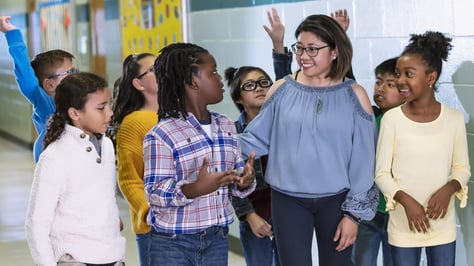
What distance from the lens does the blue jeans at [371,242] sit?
355 cm

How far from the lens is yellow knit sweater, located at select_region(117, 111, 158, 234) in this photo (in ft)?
10.7

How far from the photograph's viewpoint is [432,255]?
126 inches

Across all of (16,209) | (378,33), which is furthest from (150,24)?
(378,33)

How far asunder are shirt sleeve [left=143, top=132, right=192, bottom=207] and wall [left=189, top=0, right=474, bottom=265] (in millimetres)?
1436

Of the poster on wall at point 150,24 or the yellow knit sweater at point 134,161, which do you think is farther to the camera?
the poster on wall at point 150,24

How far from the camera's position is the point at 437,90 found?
12.2ft

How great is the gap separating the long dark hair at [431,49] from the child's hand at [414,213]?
0.48m

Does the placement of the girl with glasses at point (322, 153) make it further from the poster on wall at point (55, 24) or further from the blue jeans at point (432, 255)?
the poster on wall at point (55, 24)

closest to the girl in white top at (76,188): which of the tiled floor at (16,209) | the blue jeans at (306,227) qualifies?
the blue jeans at (306,227)

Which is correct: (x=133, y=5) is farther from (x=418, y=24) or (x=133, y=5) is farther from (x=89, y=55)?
(x=418, y=24)

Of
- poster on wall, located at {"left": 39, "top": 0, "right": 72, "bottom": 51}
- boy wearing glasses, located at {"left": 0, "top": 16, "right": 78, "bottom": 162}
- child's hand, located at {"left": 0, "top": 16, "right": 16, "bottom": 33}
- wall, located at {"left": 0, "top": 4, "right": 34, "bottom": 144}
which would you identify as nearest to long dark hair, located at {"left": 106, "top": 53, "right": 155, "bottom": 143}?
boy wearing glasses, located at {"left": 0, "top": 16, "right": 78, "bottom": 162}

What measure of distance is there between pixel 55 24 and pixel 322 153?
7860mm

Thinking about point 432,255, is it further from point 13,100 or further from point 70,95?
point 13,100

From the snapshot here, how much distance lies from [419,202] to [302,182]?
0.49m
